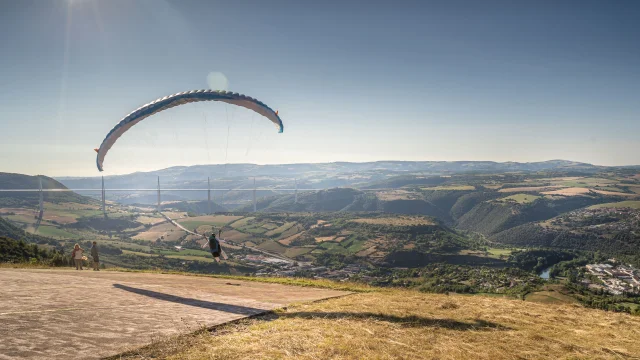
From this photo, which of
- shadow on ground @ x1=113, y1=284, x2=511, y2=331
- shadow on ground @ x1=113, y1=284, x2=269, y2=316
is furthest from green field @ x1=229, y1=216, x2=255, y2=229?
shadow on ground @ x1=113, y1=284, x2=511, y2=331

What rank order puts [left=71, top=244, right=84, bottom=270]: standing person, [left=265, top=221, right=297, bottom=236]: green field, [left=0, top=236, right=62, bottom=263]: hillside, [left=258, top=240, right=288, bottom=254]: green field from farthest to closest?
[left=265, top=221, right=297, bottom=236]: green field < [left=258, top=240, right=288, bottom=254]: green field < [left=0, top=236, right=62, bottom=263]: hillside < [left=71, top=244, right=84, bottom=270]: standing person

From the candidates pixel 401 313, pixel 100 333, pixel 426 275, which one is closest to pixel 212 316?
pixel 100 333

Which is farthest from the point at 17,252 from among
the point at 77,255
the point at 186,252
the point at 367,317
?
the point at 186,252

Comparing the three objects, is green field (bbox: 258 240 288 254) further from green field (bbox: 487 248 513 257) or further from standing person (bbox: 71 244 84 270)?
standing person (bbox: 71 244 84 270)

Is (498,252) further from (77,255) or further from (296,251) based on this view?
(77,255)

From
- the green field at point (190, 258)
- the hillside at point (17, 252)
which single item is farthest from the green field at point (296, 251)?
the hillside at point (17, 252)

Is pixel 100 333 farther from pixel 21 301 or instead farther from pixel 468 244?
pixel 468 244
